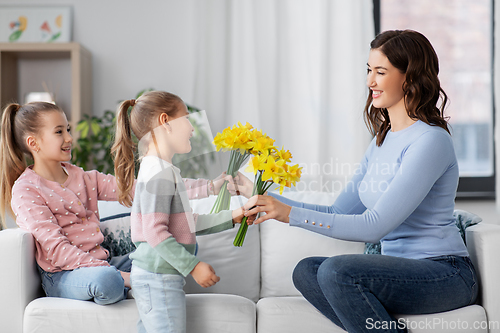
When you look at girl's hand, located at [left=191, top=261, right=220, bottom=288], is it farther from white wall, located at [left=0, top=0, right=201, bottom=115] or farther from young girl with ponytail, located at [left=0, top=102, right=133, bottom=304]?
white wall, located at [left=0, top=0, right=201, bottom=115]

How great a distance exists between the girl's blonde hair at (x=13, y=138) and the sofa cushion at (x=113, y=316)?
417 mm

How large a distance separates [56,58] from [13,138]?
1364 mm

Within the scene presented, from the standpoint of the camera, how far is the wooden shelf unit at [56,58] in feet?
8.27

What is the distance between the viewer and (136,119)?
51.4 inches

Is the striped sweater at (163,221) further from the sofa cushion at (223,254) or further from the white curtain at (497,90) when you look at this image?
the white curtain at (497,90)

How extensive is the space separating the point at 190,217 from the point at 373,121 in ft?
2.41

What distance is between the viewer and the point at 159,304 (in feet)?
3.93

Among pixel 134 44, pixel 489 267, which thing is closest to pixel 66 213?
pixel 489 267

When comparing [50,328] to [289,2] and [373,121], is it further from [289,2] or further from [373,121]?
[289,2]

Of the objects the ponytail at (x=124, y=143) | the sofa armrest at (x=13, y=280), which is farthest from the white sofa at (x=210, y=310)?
the ponytail at (x=124, y=143)

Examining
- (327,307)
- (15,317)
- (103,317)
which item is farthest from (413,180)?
(15,317)

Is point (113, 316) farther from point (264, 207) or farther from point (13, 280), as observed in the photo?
point (264, 207)

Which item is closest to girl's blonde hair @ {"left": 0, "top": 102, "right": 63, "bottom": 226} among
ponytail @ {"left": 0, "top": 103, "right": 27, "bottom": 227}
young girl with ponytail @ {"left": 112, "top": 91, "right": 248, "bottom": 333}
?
ponytail @ {"left": 0, "top": 103, "right": 27, "bottom": 227}

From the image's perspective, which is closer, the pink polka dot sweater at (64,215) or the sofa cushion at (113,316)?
the sofa cushion at (113,316)
